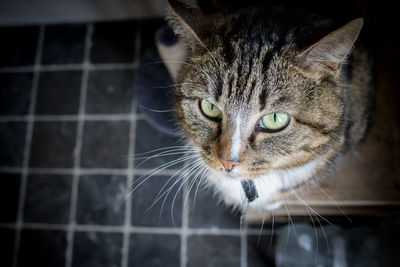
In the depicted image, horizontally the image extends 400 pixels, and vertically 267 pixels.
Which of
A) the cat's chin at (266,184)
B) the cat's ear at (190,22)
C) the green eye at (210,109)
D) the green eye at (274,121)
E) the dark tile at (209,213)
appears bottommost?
the dark tile at (209,213)

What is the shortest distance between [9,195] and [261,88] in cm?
155

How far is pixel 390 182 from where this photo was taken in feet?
3.14

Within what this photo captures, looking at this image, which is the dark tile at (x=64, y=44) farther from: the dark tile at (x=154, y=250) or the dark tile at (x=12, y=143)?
the dark tile at (x=154, y=250)

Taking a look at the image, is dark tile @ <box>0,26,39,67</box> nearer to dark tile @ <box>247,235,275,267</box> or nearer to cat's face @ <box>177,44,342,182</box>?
cat's face @ <box>177,44,342,182</box>

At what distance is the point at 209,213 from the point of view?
151 centimetres

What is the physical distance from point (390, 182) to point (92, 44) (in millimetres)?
1551

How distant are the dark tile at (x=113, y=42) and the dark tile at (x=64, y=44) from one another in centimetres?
8

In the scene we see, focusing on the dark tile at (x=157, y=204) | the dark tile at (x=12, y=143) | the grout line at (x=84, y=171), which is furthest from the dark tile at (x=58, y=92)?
the dark tile at (x=157, y=204)

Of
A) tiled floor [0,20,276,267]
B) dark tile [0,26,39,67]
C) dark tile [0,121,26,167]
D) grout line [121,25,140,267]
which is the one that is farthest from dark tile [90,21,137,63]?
dark tile [0,121,26,167]

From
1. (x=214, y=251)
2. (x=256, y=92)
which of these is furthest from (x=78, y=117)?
(x=256, y=92)

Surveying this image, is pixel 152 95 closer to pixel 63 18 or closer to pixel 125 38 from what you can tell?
pixel 125 38

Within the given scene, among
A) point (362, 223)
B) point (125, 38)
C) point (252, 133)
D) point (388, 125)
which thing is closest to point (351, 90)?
point (388, 125)

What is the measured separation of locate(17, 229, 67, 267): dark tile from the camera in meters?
1.59

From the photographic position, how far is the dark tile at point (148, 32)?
5.49ft
